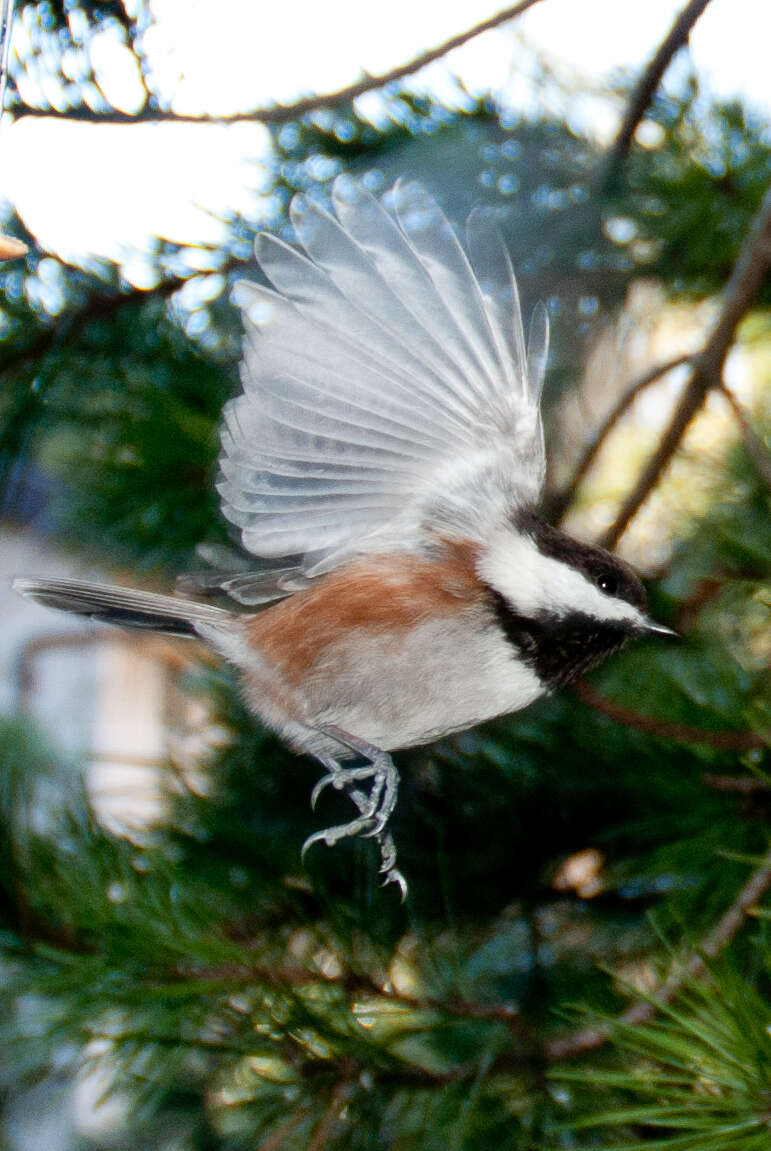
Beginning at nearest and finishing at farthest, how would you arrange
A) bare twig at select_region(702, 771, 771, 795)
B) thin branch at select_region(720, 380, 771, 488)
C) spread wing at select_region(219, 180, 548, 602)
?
spread wing at select_region(219, 180, 548, 602) < thin branch at select_region(720, 380, 771, 488) < bare twig at select_region(702, 771, 771, 795)

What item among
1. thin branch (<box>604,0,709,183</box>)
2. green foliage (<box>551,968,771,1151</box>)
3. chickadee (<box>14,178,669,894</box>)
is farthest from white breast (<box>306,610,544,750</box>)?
thin branch (<box>604,0,709,183</box>)

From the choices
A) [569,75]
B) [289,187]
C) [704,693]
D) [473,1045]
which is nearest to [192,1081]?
[473,1045]

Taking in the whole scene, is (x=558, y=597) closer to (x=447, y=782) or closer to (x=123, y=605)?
(x=123, y=605)

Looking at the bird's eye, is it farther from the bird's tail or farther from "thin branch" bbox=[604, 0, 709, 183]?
"thin branch" bbox=[604, 0, 709, 183]

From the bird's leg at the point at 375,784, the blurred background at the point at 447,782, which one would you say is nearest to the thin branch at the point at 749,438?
the blurred background at the point at 447,782

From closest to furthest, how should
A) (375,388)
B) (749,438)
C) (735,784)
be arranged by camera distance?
1. (375,388)
2. (749,438)
3. (735,784)

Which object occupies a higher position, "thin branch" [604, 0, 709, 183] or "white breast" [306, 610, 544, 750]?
"thin branch" [604, 0, 709, 183]

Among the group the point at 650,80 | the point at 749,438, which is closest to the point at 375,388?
the point at 749,438
